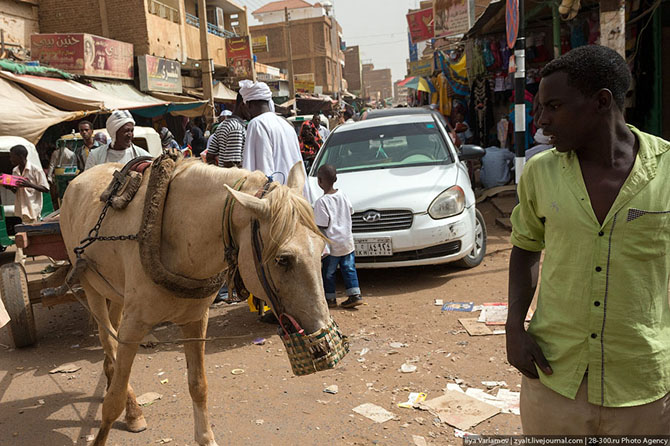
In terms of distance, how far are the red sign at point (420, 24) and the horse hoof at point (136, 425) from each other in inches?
818

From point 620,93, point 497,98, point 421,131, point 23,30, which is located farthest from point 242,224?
point 23,30

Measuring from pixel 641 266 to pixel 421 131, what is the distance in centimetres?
618

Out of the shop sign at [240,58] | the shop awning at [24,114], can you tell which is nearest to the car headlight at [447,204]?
the shop awning at [24,114]

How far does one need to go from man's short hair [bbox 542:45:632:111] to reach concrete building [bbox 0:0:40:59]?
1667cm

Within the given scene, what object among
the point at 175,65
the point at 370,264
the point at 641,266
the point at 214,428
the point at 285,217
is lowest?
the point at 214,428

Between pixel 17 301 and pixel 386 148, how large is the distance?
15.9 ft

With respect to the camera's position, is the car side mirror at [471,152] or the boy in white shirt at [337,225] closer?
the boy in white shirt at [337,225]

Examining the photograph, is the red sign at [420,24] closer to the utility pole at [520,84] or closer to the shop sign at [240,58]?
the shop sign at [240,58]

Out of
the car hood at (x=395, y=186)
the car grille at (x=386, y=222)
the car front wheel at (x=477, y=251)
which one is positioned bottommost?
the car front wheel at (x=477, y=251)

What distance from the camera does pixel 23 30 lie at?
1738 cm

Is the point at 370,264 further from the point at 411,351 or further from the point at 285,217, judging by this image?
the point at 285,217

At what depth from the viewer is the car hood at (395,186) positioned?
241 inches

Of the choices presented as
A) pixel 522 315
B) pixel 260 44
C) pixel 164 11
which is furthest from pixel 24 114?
pixel 260 44

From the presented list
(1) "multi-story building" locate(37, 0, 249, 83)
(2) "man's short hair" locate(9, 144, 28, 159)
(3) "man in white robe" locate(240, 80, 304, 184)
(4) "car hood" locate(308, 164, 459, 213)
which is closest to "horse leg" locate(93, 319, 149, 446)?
(3) "man in white robe" locate(240, 80, 304, 184)
